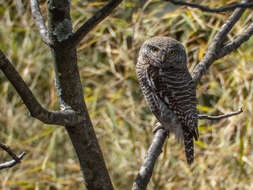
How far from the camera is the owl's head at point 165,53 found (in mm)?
2396

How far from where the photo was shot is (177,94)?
2.35 m

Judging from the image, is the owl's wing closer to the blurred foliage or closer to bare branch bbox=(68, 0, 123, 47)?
the blurred foliage

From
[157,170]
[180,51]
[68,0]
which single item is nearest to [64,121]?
[68,0]

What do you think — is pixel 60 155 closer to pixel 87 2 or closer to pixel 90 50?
pixel 90 50

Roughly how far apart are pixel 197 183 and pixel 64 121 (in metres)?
2.47

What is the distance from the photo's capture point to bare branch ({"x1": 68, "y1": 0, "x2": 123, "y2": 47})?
0.97m

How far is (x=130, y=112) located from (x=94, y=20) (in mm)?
2561

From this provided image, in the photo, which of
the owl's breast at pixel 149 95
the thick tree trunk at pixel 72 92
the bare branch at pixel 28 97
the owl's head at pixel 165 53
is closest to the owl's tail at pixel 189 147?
the owl's breast at pixel 149 95

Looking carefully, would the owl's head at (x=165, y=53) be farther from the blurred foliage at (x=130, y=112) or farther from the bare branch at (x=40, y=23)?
the bare branch at (x=40, y=23)

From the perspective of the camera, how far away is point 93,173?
1.32 meters

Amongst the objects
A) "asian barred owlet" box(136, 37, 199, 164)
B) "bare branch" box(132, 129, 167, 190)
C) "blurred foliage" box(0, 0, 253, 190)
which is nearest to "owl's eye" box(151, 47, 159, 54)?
"asian barred owlet" box(136, 37, 199, 164)

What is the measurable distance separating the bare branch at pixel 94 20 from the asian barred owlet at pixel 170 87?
1.29 m

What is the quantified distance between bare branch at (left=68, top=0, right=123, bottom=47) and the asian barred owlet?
1288 mm

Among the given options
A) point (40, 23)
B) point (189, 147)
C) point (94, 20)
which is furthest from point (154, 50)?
point (94, 20)
